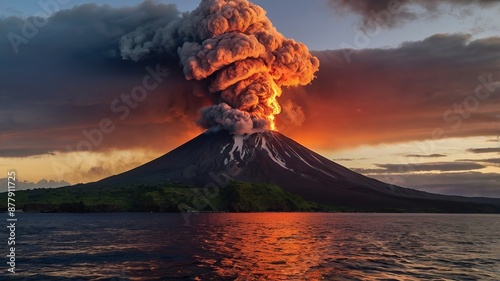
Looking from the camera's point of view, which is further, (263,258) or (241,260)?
(263,258)

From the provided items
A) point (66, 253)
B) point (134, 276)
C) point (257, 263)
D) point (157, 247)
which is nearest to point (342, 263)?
point (257, 263)

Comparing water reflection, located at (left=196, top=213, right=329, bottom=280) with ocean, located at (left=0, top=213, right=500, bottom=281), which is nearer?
ocean, located at (left=0, top=213, right=500, bottom=281)

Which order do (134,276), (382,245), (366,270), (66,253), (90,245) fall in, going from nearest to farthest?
(134,276) < (366,270) < (66,253) < (90,245) < (382,245)

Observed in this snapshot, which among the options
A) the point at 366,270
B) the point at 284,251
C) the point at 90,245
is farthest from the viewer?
the point at 90,245

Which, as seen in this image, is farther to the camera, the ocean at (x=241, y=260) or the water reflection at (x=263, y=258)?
the water reflection at (x=263, y=258)

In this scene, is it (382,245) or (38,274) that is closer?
(38,274)

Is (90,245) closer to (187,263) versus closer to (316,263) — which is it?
(187,263)

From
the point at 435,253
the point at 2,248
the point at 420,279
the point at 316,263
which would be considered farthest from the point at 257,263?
the point at 2,248

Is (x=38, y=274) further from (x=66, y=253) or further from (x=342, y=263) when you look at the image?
(x=342, y=263)

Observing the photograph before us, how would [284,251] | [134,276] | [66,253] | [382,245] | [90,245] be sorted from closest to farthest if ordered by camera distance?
[134,276] → [66,253] → [284,251] → [90,245] → [382,245]
